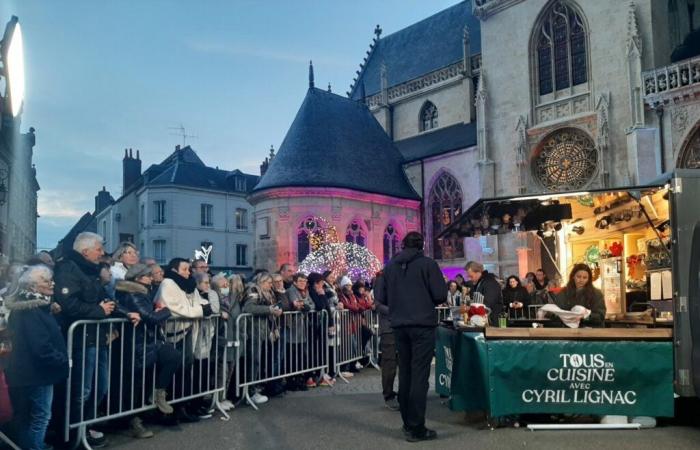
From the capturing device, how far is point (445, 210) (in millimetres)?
27984

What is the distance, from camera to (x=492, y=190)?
2472 centimetres

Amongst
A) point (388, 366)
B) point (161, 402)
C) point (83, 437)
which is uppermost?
point (388, 366)

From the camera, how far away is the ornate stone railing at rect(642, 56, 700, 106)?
18734mm

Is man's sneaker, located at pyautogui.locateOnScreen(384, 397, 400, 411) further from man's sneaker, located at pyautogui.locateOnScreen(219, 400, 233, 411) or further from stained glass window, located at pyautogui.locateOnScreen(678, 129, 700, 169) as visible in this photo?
stained glass window, located at pyautogui.locateOnScreen(678, 129, 700, 169)

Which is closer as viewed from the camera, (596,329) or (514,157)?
(596,329)

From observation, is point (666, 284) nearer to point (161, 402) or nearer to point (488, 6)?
point (161, 402)

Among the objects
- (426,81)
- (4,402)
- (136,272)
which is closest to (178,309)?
(136,272)

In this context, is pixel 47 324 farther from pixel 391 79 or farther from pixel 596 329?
pixel 391 79

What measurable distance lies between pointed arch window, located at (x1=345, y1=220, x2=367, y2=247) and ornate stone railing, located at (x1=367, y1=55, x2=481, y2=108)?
931 centimetres

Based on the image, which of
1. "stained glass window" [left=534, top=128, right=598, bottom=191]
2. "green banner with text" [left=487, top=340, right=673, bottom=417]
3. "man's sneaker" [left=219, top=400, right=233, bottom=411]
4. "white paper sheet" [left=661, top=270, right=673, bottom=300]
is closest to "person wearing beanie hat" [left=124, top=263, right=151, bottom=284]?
"man's sneaker" [left=219, top=400, right=233, bottom=411]

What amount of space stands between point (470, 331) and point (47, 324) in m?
4.08

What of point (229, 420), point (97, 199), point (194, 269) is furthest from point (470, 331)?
point (97, 199)

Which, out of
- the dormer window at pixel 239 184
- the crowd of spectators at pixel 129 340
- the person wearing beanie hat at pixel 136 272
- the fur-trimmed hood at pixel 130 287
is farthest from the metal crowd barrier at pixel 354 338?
the dormer window at pixel 239 184

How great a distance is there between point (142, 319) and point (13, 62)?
8.63 ft
